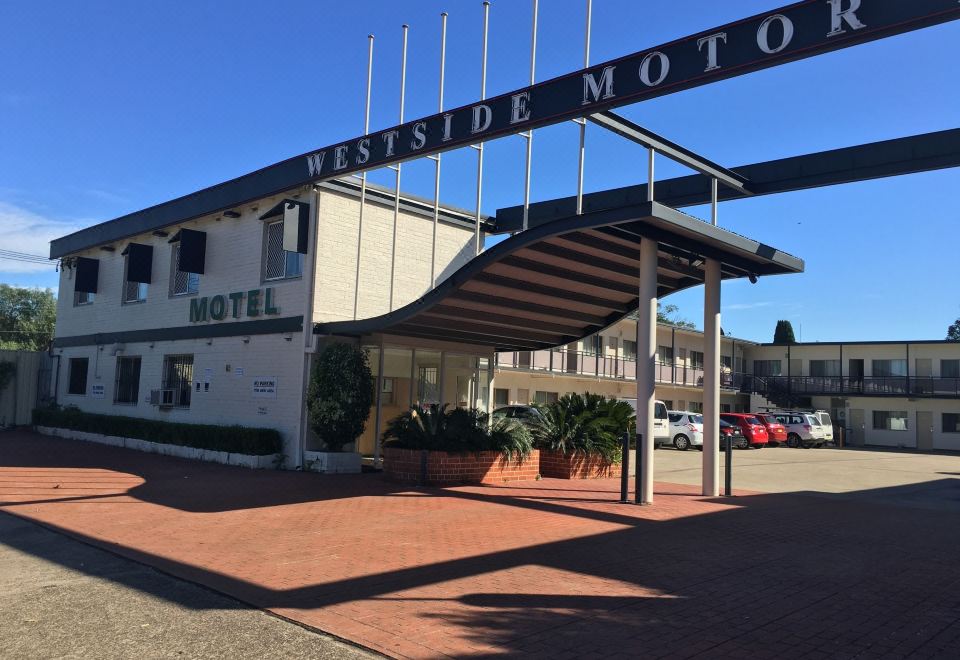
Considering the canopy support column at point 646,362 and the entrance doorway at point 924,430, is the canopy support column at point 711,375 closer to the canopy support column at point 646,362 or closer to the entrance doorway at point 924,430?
the canopy support column at point 646,362

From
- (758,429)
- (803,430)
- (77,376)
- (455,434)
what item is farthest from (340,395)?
(803,430)

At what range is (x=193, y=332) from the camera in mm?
20312

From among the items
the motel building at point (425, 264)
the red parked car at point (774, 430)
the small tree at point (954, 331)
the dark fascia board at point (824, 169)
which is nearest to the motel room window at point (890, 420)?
the red parked car at point (774, 430)

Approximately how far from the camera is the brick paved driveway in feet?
18.7

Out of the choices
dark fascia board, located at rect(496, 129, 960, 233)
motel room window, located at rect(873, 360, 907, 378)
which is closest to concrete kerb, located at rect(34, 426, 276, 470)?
dark fascia board, located at rect(496, 129, 960, 233)

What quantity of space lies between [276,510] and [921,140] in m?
11.4

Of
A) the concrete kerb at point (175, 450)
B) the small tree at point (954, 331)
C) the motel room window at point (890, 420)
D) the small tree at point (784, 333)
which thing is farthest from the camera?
the small tree at point (954, 331)

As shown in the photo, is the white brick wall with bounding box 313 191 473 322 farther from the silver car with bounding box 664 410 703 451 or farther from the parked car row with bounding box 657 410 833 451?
the parked car row with bounding box 657 410 833 451

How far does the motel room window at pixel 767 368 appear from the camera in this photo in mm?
50375

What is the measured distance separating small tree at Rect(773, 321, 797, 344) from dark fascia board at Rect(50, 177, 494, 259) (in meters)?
49.2

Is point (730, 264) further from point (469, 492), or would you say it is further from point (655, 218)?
point (469, 492)

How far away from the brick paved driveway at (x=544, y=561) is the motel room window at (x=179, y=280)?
7.80 m

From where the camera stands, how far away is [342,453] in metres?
16.3

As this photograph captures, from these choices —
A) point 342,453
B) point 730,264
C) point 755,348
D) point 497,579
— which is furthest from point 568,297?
point 755,348
